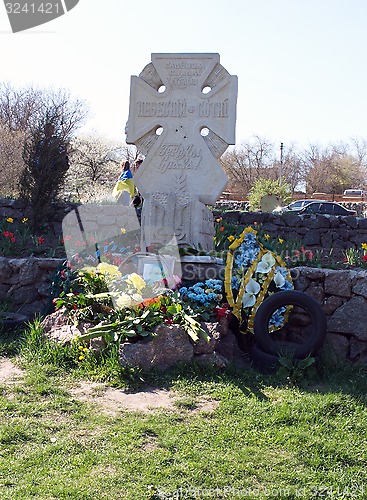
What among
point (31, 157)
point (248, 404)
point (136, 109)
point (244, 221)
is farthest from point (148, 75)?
point (244, 221)

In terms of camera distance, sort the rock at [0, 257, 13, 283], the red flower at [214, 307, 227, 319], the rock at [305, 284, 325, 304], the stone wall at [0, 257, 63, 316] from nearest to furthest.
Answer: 1. the red flower at [214, 307, 227, 319]
2. the rock at [305, 284, 325, 304]
3. the stone wall at [0, 257, 63, 316]
4. the rock at [0, 257, 13, 283]

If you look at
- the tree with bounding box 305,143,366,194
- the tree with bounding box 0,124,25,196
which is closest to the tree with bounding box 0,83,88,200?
the tree with bounding box 0,124,25,196

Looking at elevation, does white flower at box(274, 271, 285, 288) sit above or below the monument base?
below

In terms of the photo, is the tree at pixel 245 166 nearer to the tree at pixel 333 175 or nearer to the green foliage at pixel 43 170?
the tree at pixel 333 175

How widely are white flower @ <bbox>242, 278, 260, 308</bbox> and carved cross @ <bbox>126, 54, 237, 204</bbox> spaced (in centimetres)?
135

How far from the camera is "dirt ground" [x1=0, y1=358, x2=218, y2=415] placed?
12.5ft

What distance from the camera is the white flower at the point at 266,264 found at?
5.32 m

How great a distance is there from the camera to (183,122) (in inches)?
250

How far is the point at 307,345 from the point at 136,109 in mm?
3220

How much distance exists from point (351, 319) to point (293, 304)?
2.43 feet

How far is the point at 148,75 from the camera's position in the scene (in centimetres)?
646

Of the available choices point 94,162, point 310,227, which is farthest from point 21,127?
point 310,227

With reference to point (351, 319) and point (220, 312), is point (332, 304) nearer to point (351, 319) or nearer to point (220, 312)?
point (351, 319)

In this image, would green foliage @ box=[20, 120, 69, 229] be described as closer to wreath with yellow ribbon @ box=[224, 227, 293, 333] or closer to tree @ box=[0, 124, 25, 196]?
wreath with yellow ribbon @ box=[224, 227, 293, 333]
